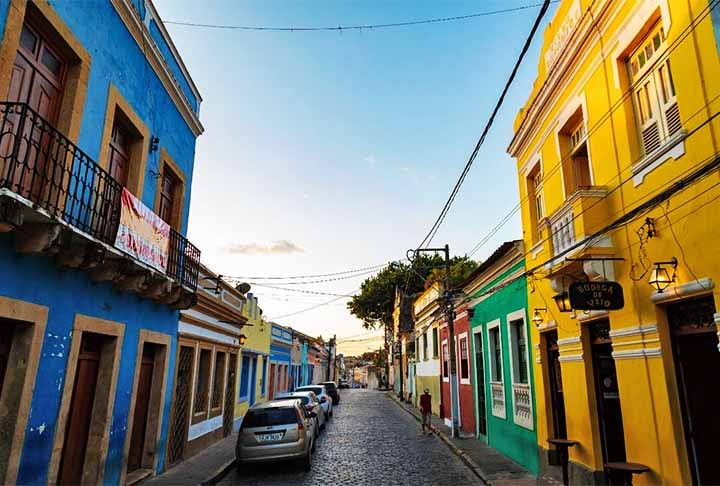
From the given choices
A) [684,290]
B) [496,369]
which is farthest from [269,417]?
[684,290]

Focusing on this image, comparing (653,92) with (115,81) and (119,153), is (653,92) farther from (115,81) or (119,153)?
(119,153)

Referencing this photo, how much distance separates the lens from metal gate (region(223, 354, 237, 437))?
15.4 m

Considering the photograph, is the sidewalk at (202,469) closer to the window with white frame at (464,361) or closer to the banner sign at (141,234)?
the banner sign at (141,234)

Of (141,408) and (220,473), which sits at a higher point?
(141,408)

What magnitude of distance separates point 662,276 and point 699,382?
1.32 metres

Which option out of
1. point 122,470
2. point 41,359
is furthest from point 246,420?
point 41,359

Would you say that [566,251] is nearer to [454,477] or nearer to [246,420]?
[454,477]

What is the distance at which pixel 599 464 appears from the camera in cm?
739

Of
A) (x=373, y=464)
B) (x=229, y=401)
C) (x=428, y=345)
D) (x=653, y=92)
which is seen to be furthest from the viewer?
(x=428, y=345)

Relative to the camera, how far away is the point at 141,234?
26.1ft

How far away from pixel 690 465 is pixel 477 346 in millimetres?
9753

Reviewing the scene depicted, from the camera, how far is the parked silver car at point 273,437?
1037 cm

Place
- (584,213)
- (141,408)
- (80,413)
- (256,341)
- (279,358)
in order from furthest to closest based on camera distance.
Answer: (279,358) → (256,341) → (141,408) → (80,413) → (584,213)

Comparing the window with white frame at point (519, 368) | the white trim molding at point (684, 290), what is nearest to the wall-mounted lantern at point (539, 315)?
the window with white frame at point (519, 368)
